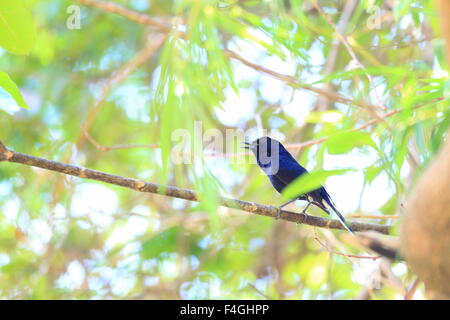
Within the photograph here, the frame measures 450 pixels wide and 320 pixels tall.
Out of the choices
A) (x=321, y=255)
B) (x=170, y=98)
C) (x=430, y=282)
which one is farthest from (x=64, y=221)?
(x=430, y=282)

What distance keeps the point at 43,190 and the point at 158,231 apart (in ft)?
3.99

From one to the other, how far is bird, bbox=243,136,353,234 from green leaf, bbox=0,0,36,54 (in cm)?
214

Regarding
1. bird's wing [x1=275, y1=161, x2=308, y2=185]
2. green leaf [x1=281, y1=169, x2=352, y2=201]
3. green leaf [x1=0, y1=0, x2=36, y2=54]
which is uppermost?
green leaf [x1=0, y1=0, x2=36, y2=54]

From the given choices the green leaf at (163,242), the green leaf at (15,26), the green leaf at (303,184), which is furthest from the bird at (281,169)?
the green leaf at (15,26)

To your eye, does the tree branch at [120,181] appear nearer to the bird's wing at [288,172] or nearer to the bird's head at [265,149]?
the bird's wing at [288,172]

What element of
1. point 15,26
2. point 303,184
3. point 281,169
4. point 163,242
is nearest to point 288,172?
point 281,169

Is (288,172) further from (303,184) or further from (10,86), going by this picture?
(10,86)

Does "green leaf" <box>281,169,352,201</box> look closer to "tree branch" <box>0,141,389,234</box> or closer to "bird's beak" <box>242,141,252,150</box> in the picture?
"tree branch" <box>0,141,389,234</box>

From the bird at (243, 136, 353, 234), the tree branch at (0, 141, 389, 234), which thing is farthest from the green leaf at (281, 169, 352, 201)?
the bird at (243, 136, 353, 234)

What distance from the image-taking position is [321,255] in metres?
5.13

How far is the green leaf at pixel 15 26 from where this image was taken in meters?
2.17

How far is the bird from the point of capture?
159 inches

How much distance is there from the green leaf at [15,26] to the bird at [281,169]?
7.01 ft

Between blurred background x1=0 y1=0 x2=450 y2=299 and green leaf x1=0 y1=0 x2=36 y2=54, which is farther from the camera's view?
blurred background x1=0 y1=0 x2=450 y2=299
